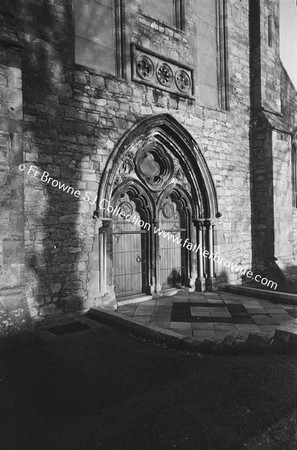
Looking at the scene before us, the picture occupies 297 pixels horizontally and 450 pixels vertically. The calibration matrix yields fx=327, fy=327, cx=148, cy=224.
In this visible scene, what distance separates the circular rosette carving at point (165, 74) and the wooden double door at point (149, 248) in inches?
97.4

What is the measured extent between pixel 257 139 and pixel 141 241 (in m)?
4.32

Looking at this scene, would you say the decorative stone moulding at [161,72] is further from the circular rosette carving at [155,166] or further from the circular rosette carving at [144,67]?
the circular rosette carving at [155,166]

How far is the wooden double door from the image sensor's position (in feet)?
21.8

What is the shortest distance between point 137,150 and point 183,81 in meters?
2.07

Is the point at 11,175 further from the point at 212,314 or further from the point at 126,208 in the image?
the point at 212,314

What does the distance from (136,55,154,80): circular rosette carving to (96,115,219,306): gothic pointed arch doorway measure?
2.89ft

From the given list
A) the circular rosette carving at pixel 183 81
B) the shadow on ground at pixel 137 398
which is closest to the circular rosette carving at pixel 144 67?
the circular rosette carving at pixel 183 81

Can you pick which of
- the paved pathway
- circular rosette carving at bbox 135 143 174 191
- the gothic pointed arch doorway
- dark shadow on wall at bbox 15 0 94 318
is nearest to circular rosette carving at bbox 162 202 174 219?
the gothic pointed arch doorway

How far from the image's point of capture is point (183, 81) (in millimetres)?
7324

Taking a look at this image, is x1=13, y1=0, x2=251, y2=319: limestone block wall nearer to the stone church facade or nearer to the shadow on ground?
the stone church facade

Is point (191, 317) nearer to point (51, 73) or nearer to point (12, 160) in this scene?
point (12, 160)

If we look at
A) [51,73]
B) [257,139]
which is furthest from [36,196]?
[257,139]

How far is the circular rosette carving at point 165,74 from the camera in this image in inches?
271

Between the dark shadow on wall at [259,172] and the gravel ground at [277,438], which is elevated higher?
the dark shadow on wall at [259,172]
